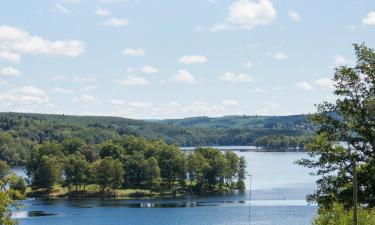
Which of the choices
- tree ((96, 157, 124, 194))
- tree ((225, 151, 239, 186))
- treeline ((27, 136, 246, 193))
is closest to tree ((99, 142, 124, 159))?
treeline ((27, 136, 246, 193))

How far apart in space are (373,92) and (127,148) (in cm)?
14443

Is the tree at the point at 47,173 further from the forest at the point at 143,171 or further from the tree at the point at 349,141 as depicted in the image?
the tree at the point at 349,141

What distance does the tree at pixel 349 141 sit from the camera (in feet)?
112

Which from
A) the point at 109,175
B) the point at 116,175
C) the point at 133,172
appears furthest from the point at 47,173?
the point at 133,172

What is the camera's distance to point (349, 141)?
34625 mm

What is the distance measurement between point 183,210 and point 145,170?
39.2 metres

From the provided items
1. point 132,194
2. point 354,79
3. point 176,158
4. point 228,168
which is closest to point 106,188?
point 132,194

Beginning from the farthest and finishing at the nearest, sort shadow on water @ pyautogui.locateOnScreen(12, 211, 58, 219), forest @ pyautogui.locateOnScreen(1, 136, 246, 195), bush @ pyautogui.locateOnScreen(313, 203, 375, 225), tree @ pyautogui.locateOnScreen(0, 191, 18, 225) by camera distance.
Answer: forest @ pyautogui.locateOnScreen(1, 136, 246, 195) < shadow on water @ pyautogui.locateOnScreen(12, 211, 58, 219) < bush @ pyautogui.locateOnScreen(313, 203, 375, 225) < tree @ pyautogui.locateOnScreen(0, 191, 18, 225)

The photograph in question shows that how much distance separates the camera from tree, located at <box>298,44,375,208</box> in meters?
34.2

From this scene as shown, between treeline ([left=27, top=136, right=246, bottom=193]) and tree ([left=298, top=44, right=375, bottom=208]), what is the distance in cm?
11107

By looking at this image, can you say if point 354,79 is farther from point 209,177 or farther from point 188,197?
point 209,177

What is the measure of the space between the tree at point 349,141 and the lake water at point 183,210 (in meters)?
56.7

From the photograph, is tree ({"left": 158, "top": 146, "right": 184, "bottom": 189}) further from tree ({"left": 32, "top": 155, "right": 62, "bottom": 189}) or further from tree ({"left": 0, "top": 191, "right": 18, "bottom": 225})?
tree ({"left": 0, "top": 191, "right": 18, "bottom": 225})

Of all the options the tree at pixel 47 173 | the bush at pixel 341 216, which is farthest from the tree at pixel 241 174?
the bush at pixel 341 216
